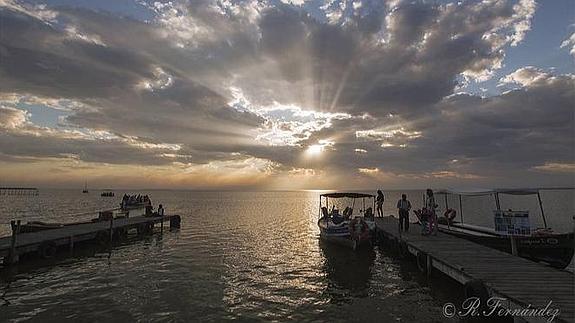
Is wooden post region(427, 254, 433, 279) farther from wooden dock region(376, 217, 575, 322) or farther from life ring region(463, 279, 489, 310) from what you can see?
life ring region(463, 279, 489, 310)

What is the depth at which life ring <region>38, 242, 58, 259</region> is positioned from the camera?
2136cm

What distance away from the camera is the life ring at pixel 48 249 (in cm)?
2136

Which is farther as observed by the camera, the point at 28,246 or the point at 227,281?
the point at 28,246

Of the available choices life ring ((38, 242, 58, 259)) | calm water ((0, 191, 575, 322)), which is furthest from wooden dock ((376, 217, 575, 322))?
life ring ((38, 242, 58, 259))

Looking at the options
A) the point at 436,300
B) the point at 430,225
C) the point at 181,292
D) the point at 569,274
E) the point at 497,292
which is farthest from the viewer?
the point at 430,225

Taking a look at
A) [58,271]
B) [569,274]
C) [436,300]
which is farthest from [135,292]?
[569,274]

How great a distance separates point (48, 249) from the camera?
21.9 m

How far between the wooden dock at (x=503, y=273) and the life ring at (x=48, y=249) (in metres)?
21.7

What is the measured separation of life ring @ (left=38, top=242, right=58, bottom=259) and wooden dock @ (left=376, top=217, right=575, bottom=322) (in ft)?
71.1

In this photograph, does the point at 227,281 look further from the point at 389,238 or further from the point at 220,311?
the point at 389,238

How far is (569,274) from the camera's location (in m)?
11.9

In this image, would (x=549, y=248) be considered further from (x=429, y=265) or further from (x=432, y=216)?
(x=432, y=216)

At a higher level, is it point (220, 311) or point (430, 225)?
point (430, 225)

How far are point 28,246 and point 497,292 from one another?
2356 centimetres
